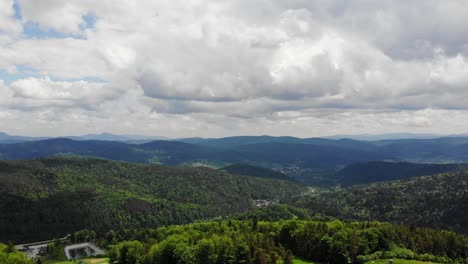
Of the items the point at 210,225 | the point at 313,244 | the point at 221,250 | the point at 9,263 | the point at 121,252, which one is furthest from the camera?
the point at 210,225

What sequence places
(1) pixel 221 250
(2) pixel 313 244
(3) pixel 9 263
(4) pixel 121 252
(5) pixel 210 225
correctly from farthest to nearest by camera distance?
(5) pixel 210 225 → (4) pixel 121 252 → (2) pixel 313 244 → (1) pixel 221 250 → (3) pixel 9 263

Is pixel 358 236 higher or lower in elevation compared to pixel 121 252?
higher

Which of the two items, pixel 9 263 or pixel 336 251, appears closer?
pixel 9 263

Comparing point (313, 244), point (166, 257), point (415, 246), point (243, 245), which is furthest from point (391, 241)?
point (166, 257)

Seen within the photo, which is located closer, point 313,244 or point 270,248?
point 270,248

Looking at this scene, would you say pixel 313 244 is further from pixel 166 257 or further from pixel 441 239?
pixel 166 257

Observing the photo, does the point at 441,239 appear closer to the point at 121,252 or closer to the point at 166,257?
the point at 166,257

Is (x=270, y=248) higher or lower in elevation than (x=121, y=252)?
higher

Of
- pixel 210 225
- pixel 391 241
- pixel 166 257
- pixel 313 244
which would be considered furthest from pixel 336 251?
pixel 210 225

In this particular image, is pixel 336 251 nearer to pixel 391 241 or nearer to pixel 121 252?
pixel 391 241
